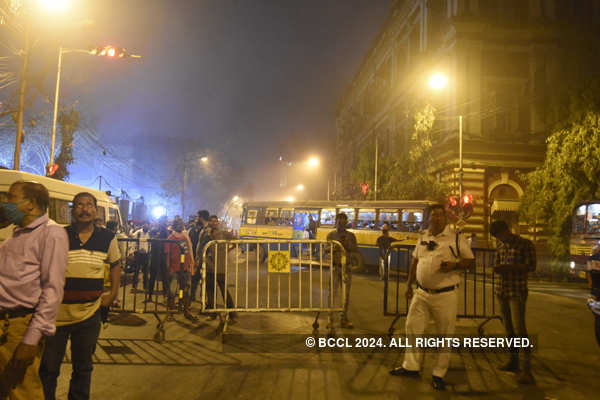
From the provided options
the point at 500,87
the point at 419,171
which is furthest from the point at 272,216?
the point at 500,87

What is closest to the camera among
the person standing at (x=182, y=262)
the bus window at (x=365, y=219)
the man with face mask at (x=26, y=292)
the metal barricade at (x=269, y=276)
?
the man with face mask at (x=26, y=292)

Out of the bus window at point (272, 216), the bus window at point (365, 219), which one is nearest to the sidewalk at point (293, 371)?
the bus window at point (365, 219)

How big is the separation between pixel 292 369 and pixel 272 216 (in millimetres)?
14601

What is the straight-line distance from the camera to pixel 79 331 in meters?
3.09

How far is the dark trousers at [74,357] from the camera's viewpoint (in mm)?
2986

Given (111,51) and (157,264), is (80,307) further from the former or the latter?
(111,51)

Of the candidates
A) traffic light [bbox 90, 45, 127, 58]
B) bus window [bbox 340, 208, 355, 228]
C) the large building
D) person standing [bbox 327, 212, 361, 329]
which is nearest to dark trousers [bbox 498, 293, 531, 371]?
person standing [bbox 327, 212, 361, 329]

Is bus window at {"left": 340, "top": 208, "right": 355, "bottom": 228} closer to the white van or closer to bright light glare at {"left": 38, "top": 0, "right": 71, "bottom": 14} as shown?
the white van

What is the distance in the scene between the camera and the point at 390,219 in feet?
50.3

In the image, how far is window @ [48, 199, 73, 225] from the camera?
9003 millimetres

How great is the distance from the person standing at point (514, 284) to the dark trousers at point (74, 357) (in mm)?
4532

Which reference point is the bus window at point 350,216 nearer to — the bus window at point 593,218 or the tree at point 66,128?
the bus window at point 593,218

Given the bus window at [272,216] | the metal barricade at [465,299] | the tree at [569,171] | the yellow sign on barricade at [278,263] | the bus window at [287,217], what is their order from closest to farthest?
the metal barricade at [465,299]
the yellow sign on barricade at [278,263]
the tree at [569,171]
the bus window at [287,217]
the bus window at [272,216]

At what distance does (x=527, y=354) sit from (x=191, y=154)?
7240 centimetres
